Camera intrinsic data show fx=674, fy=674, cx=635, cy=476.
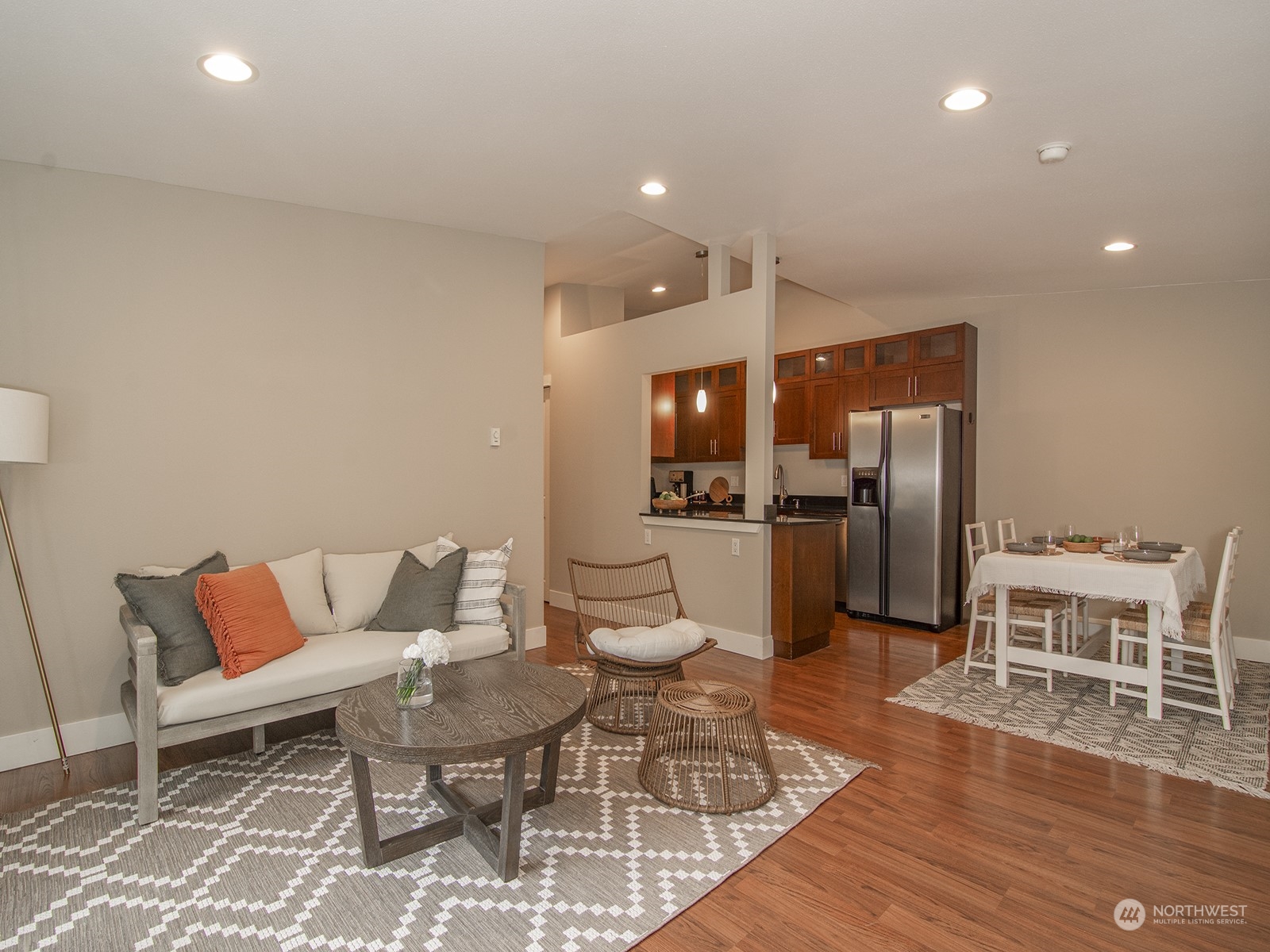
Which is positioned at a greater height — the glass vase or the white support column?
the white support column

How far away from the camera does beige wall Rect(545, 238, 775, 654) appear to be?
4605 mm

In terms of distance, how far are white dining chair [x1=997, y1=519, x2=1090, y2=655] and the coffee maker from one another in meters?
3.17

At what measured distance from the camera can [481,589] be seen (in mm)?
3635

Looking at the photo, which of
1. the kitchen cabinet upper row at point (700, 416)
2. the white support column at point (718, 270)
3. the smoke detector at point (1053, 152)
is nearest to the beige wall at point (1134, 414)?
the kitchen cabinet upper row at point (700, 416)

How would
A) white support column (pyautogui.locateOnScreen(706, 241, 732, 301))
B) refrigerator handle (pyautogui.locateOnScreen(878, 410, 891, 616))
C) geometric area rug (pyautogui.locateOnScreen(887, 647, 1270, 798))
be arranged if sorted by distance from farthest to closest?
refrigerator handle (pyautogui.locateOnScreen(878, 410, 891, 616))
white support column (pyautogui.locateOnScreen(706, 241, 732, 301))
geometric area rug (pyautogui.locateOnScreen(887, 647, 1270, 798))

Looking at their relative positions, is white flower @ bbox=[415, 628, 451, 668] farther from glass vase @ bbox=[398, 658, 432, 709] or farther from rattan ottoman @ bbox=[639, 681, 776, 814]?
rattan ottoman @ bbox=[639, 681, 776, 814]

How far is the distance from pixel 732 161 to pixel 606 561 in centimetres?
349

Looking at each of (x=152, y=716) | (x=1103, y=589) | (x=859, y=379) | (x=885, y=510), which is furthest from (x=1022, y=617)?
(x=152, y=716)

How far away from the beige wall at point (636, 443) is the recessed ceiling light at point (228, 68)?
2.99 m

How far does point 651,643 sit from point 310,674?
1.50m

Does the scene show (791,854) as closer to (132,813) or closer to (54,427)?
(132,813)

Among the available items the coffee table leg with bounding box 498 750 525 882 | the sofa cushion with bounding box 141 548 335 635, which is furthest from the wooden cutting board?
the coffee table leg with bounding box 498 750 525 882

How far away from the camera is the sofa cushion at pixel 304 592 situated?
10.9 ft

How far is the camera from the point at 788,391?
6.82 meters
